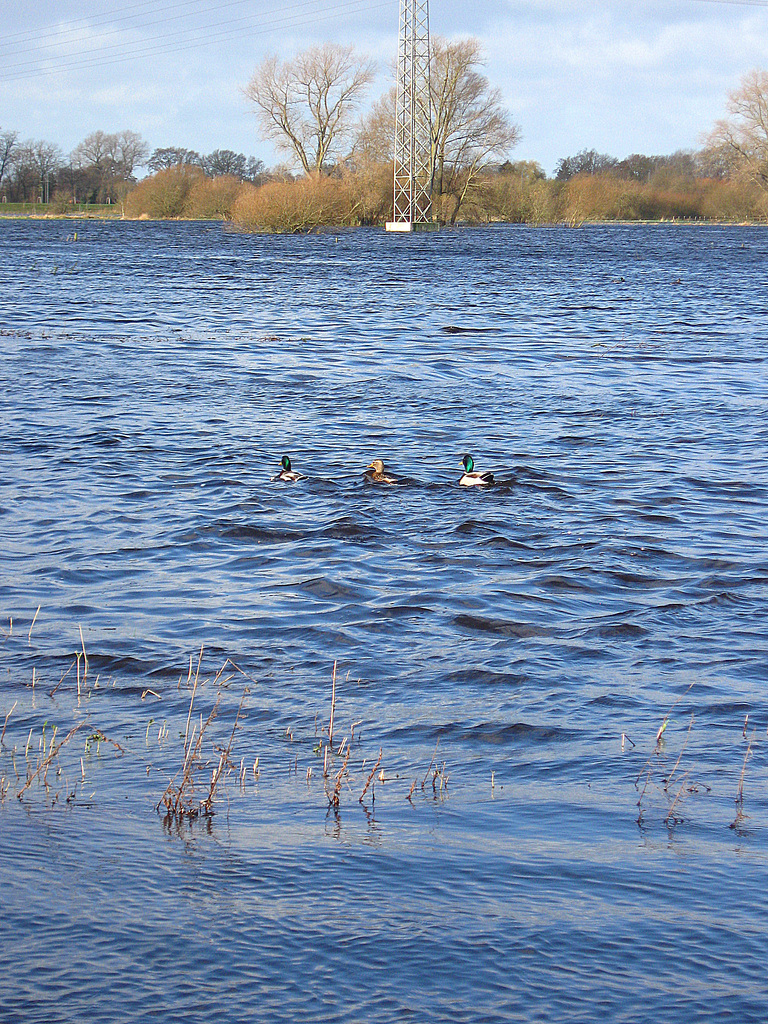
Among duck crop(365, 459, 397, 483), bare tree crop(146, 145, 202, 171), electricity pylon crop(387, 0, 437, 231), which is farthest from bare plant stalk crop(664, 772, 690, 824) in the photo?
bare tree crop(146, 145, 202, 171)

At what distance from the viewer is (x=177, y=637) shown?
7027mm

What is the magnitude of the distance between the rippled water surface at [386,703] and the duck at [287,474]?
24 centimetres

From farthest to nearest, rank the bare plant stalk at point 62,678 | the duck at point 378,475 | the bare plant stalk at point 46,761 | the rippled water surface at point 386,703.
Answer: the duck at point 378,475 → the bare plant stalk at point 62,678 → the bare plant stalk at point 46,761 → the rippled water surface at point 386,703

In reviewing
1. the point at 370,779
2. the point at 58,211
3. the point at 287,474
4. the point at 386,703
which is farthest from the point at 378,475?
the point at 58,211

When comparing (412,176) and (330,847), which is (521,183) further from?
(330,847)

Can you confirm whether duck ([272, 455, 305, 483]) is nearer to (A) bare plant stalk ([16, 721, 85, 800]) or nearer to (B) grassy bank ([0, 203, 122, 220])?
→ (A) bare plant stalk ([16, 721, 85, 800])

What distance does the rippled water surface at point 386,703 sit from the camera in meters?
3.74

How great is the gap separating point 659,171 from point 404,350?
122186 mm

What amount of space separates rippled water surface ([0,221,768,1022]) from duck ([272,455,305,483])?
0.79ft

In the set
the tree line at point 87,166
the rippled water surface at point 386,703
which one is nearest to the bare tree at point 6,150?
the tree line at point 87,166

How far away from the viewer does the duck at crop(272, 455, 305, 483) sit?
11414 millimetres

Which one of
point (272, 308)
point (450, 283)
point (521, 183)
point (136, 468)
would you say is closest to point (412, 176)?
point (521, 183)

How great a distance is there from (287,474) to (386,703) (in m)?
5.57

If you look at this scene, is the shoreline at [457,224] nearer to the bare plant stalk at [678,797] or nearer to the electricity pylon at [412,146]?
the electricity pylon at [412,146]
